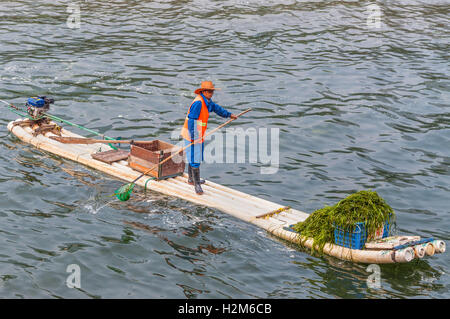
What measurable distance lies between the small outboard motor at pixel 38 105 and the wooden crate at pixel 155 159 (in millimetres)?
3750

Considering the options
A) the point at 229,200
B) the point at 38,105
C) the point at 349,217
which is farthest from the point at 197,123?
the point at 38,105

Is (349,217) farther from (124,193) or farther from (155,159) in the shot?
(155,159)

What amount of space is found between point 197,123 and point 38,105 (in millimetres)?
5985

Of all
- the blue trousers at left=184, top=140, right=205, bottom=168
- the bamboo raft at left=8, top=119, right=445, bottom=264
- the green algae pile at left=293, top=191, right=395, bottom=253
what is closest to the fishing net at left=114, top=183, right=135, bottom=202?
the bamboo raft at left=8, top=119, right=445, bottom=264

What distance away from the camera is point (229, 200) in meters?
14.1

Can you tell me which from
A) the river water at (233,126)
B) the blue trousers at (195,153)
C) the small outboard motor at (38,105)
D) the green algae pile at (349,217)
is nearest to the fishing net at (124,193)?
the river water at (233,126)

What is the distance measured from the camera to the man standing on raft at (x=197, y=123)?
13.9 meters

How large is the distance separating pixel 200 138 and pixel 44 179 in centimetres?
434

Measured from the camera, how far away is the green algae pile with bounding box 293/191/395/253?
1154cm

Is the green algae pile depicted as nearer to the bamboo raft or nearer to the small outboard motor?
the bamboo raft

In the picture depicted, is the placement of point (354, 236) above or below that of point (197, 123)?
below

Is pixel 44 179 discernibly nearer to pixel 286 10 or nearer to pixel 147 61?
pixel 147 61
